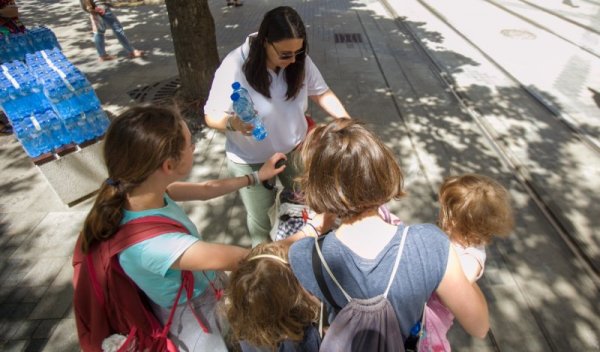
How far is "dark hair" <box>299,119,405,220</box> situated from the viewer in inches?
50.7

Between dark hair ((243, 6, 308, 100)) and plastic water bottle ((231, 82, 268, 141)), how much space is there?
11 cm

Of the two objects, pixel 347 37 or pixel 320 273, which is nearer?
pixel 320 273

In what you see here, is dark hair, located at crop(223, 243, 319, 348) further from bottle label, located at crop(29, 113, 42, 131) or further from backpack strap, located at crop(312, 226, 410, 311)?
bottle label, located at crop(29, 113, 42, 131)

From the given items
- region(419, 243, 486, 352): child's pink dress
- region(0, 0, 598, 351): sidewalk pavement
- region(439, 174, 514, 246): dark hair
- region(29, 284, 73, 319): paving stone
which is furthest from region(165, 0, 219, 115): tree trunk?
region(419, 243, 486, 352): child's pink dress

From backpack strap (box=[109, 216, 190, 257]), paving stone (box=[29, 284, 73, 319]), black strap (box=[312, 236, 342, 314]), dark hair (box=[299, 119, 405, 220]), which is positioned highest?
dark hair (box=[299, 119, 405, 220])

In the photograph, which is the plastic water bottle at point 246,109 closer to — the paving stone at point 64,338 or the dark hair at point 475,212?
the dark hair at point 475,212

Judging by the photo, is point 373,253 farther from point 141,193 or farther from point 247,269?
point 141,193

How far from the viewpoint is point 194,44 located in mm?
5141

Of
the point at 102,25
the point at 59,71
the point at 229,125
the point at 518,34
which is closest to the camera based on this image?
the point at 229,125

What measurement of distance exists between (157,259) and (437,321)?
54.8 inches

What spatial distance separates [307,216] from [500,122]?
4.58 metres

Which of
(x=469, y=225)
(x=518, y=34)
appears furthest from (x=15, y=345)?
(x=518, y=34)

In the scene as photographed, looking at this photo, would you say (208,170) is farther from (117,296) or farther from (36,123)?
(117,296)

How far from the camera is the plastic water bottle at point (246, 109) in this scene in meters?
2.15
